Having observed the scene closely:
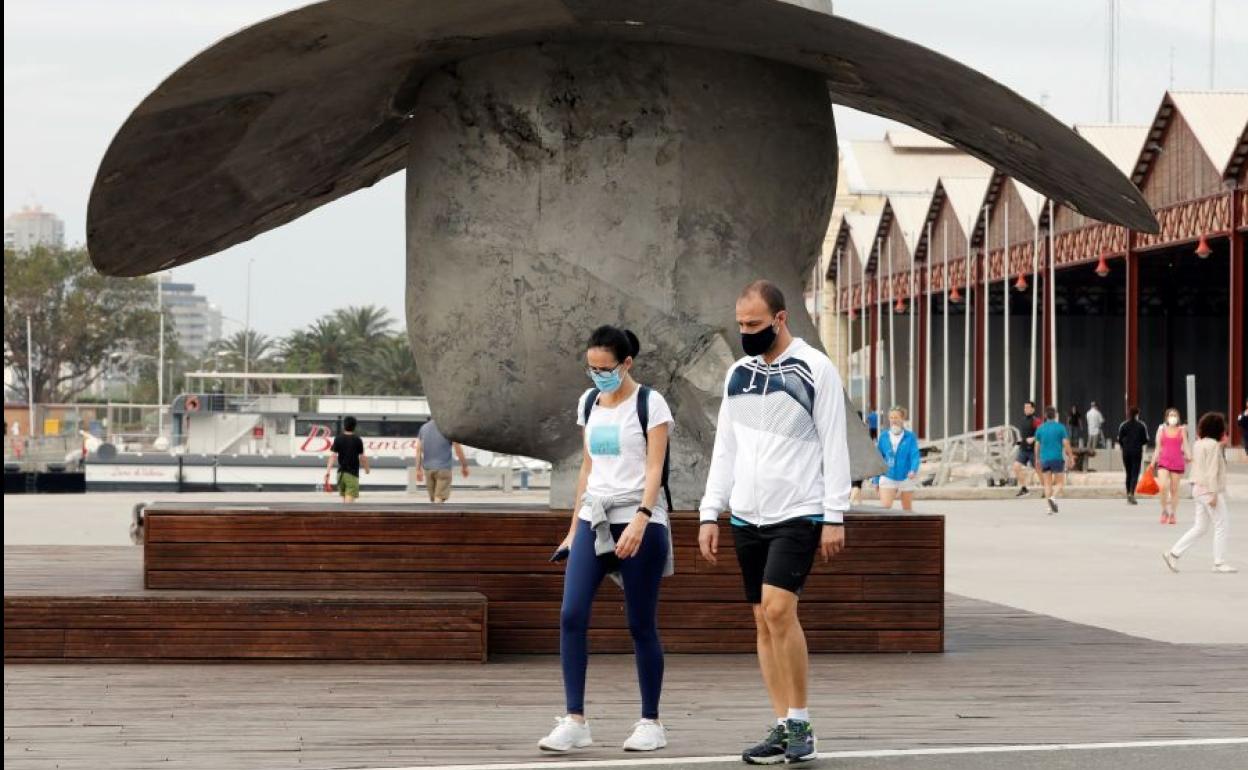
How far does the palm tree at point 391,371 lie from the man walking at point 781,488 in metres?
93.7

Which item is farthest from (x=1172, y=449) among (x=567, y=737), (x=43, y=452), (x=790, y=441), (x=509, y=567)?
(x=43, y=452)

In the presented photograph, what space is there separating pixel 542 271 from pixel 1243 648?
14.6 feet

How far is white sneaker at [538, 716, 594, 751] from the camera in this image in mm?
6855

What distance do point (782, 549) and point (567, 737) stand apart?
103cm

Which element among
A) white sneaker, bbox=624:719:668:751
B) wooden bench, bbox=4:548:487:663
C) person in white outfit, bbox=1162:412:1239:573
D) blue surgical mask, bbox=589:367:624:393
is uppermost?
blue surgical mask, bbox=589:367:624:393

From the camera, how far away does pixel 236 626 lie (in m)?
9.40

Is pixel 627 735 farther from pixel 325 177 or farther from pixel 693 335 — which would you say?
pixel 325 177

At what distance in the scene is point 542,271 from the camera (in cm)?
1062

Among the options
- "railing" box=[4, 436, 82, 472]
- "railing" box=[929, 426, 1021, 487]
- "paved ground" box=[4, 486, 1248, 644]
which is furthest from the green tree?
"paved ground" box=[4, 486, 1248, 644]

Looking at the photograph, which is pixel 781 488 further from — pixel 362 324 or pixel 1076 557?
pixel 362 324

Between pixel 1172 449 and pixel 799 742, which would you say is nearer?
pixel 799 742

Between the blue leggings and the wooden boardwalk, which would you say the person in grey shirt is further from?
the blue leggings

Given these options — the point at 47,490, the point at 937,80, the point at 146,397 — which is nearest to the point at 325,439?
the point at 47,490

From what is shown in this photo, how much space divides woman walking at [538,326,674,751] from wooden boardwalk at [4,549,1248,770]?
0.27 meters
